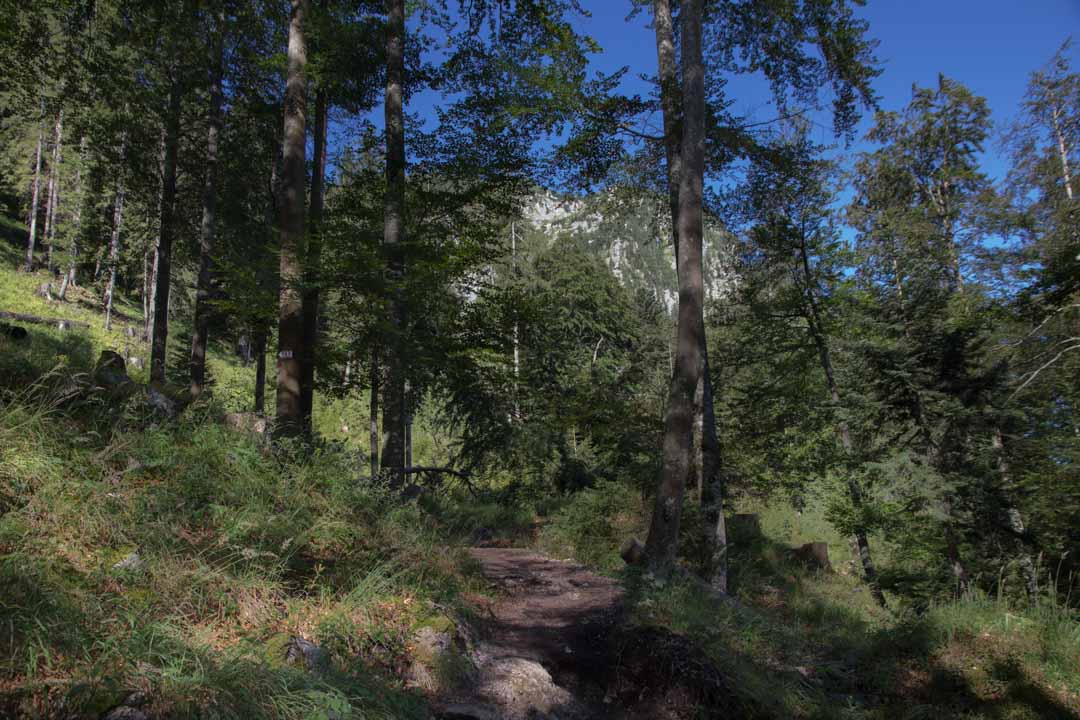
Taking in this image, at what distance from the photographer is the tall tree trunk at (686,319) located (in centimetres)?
714

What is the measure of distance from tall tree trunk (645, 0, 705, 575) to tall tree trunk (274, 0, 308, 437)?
212 inches

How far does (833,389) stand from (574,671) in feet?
39.1

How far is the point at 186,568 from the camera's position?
360 cm

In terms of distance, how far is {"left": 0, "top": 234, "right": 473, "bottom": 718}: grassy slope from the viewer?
2.42 m

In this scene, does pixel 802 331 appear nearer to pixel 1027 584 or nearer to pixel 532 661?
pixel 1027 584

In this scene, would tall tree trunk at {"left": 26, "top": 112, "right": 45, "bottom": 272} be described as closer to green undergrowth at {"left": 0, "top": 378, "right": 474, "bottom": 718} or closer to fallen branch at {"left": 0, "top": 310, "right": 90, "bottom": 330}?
fallen branch at {"left": 0, "top": 310, "right": 90, "bottom": 330}

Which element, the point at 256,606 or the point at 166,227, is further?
the point at 166,227

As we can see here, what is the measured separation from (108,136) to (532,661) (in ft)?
49.7

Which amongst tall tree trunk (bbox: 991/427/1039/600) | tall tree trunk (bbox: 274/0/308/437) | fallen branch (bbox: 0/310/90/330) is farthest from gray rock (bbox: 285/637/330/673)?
fallen branch (bbox: 0/310/90/330)

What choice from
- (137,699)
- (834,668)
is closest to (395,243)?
(137,699)

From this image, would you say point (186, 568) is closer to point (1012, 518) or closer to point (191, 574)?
point (191, 574)

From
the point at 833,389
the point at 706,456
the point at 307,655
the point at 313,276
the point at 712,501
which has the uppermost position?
the point at 313,276

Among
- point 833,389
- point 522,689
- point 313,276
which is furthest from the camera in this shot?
point 833,389

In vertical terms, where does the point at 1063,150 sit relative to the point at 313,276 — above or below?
above
